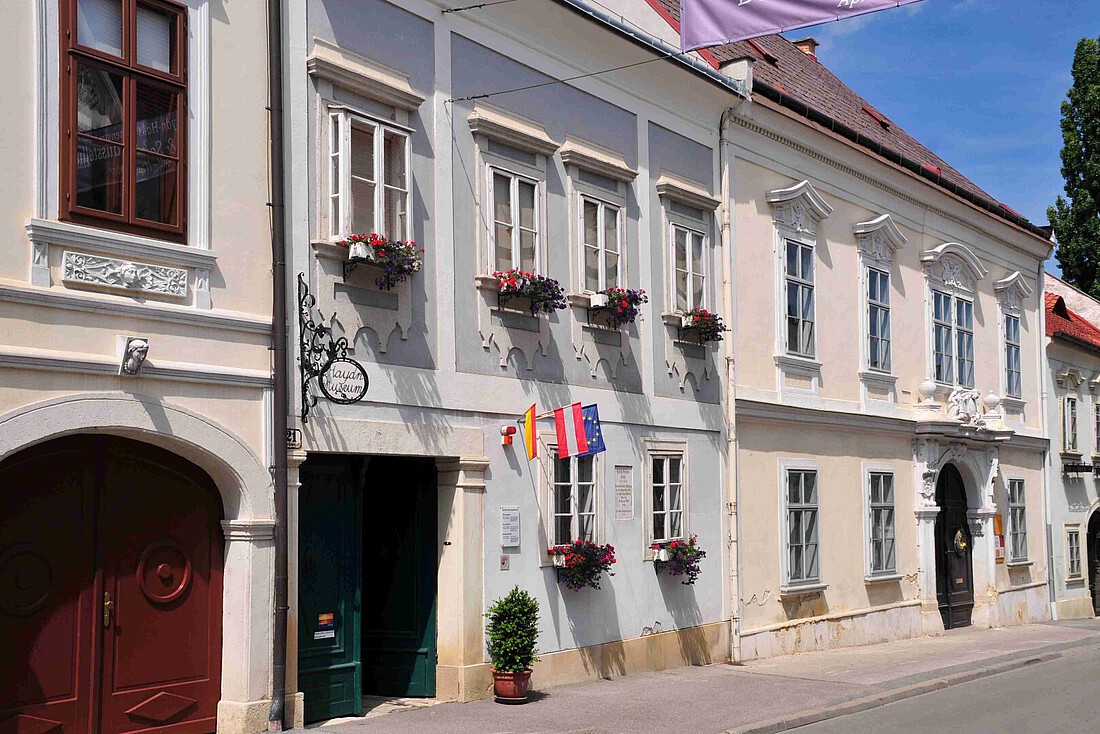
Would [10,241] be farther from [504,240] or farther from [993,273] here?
[993,273]

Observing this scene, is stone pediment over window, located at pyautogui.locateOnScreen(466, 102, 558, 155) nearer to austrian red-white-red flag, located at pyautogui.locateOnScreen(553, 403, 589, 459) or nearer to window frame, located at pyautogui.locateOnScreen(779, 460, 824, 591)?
austrian red-white-red flag, located at pyautogui.locateOnScreen(553, 403, 589, 459)

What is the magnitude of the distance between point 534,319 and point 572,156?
2.02 meters

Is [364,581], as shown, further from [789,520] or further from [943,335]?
[943,335]

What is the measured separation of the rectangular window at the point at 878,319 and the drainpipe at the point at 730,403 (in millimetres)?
4637

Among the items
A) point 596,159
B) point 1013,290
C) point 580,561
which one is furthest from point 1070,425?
point 580,561

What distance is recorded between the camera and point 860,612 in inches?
802

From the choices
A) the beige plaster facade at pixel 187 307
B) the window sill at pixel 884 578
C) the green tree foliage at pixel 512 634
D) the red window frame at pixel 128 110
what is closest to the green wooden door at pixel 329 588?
the beige plaster facade at pixel 187 307

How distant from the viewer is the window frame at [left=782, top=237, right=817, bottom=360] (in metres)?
19.2

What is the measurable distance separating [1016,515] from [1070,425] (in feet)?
14.2

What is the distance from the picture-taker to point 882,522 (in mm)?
21500

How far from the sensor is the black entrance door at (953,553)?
2352cm

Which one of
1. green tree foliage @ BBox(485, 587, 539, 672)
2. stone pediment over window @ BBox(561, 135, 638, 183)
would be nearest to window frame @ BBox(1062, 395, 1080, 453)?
stone pediment over window @ BBox(561, 135, 638, 183)

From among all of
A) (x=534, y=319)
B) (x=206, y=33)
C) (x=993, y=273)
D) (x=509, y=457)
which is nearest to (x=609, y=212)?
(x=534, y=319)

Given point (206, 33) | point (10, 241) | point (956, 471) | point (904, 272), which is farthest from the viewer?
point (956, 471)
